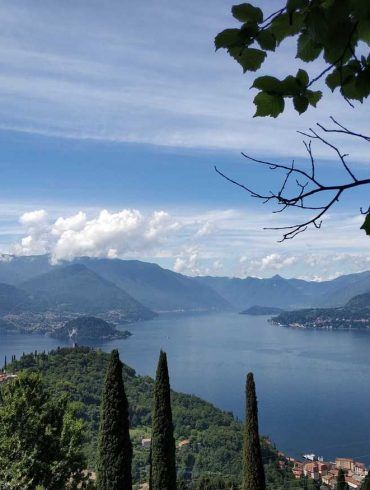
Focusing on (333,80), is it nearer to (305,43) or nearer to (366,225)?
(305,43)

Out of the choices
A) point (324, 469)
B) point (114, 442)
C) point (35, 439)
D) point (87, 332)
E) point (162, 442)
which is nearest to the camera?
point (35, 439)

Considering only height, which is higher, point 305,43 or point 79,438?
point 305,43

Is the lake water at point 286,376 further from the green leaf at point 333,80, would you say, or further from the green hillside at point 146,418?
the green leaf at point 333,80

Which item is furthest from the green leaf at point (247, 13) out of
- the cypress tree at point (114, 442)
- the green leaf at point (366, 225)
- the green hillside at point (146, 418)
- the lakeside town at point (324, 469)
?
the lakeside town at point (324, 469)

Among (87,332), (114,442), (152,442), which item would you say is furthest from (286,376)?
(87,332)

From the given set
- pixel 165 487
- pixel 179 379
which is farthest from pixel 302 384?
pixel 165 487

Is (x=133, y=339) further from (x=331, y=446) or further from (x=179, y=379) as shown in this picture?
(x=331, y=446)
